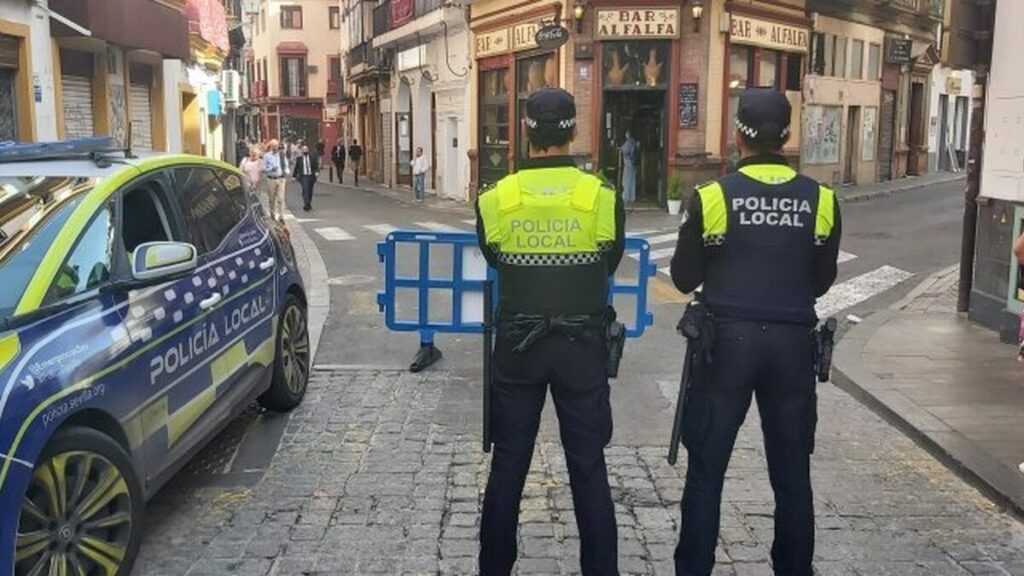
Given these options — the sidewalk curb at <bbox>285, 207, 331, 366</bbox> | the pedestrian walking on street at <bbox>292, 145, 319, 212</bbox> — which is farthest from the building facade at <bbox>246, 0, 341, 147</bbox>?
the sidewalk curb at <bbox>285, 207, 331, 366</bbox>

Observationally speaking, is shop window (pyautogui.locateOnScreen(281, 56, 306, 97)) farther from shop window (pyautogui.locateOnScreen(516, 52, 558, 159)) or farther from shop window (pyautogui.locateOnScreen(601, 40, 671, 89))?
shop window (pyautogui.locateOnScreen(601, 40, 671, 89))

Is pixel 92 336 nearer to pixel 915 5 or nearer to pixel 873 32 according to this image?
pixel 873 32

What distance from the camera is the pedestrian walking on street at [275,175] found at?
20359 millimetres

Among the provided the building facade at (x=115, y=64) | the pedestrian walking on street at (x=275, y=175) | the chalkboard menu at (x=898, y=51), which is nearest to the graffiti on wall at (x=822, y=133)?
the chalkboard menu at (x=898, y=51)

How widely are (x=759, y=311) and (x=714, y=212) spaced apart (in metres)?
0.39

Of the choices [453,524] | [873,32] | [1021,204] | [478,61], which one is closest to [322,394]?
[453,524]

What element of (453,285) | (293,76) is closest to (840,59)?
(453,285)

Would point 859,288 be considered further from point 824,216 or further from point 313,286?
point 824,216

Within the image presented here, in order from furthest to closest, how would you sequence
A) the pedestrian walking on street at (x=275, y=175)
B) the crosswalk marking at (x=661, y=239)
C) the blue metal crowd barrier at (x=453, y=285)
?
1. the pedestrian walking on street at (x=275, y=175)
2. the crosswalk marking at (x=661, y=239)
3. the blue metal crowd barrier at (x=453, y=285)

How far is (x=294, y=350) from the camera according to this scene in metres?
6.40

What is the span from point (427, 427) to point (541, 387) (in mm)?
2482

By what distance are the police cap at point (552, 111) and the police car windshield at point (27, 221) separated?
6.43 feet

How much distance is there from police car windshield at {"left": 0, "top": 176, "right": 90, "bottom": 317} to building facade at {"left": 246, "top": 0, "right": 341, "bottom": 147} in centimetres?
5418

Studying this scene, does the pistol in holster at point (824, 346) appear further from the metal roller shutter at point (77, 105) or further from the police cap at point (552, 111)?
the metal roller shutter at point (77, 105)
